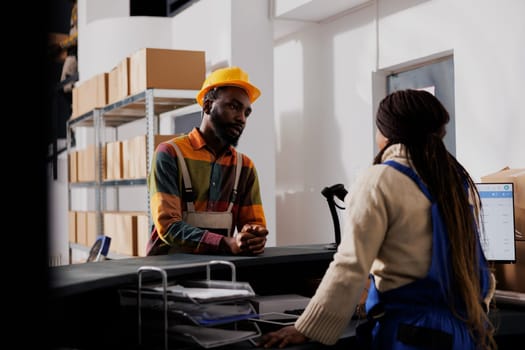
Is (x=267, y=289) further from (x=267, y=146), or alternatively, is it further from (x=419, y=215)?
(x=267, y=146)

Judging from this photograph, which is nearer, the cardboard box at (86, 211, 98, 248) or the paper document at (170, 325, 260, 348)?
the paper document at (170, 325, 260, 348)

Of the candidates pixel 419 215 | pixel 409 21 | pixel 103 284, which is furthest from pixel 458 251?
pixel 409 21

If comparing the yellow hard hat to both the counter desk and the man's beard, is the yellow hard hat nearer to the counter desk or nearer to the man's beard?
the man's beard

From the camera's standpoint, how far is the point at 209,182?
2307mm

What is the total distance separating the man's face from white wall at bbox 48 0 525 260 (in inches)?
66.8

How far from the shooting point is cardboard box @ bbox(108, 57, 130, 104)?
4.74 meters

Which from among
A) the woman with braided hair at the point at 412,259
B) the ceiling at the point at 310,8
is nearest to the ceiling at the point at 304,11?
the ceiling at the point at 310,8

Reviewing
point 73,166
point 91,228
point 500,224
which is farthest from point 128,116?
point 500,224

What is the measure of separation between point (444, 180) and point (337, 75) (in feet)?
11.9

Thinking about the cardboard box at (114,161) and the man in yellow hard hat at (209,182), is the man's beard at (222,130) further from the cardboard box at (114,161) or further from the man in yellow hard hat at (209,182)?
the cardboard box at (114,161)

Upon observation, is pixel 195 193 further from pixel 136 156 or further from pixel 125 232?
pixel 125 232

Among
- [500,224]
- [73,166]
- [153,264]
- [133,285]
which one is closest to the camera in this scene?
[133,285]

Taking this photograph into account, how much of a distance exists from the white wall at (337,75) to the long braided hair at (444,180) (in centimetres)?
205

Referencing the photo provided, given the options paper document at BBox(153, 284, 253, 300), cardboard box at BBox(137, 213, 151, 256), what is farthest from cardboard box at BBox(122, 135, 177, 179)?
paper document at BBox(153, 284, 253, 300)
